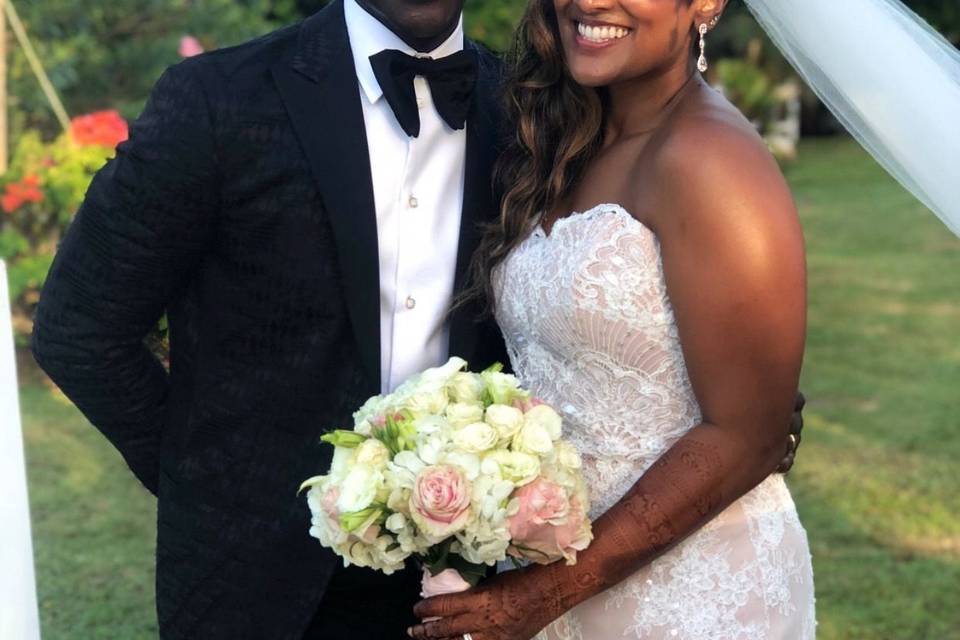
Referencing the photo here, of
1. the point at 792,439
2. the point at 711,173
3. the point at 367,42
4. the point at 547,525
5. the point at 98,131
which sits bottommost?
the point at 98,131

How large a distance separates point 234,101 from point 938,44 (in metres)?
1.52

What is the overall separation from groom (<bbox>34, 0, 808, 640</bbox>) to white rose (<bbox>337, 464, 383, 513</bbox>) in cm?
48

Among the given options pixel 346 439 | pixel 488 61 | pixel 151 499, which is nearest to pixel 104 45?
pixel 151 499

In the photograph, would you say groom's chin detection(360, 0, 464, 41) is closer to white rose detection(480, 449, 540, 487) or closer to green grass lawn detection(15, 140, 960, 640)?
white rose detection(480, 449, 540, 487)

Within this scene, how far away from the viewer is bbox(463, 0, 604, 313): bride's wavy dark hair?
3.12 metres

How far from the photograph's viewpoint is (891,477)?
25.6ft

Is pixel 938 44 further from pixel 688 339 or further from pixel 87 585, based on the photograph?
pixel 87 585

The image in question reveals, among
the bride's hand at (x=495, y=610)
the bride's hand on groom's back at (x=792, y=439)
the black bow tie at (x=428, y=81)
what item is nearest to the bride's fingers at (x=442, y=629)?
the bride's hand at (x=495, y=610)

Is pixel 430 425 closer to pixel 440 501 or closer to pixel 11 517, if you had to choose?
pixel 440 501

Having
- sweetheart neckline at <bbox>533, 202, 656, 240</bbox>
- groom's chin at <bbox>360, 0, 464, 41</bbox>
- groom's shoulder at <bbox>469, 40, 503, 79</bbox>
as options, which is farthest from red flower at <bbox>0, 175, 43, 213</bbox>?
sweetheart neckline at <bbox>533, 202, 656, 240</bbox>

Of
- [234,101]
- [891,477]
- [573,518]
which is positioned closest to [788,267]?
[573,518]

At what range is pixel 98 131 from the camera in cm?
902

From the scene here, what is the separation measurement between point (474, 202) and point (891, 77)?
0.94 metres

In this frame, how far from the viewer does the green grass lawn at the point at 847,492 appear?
20.1 feet
